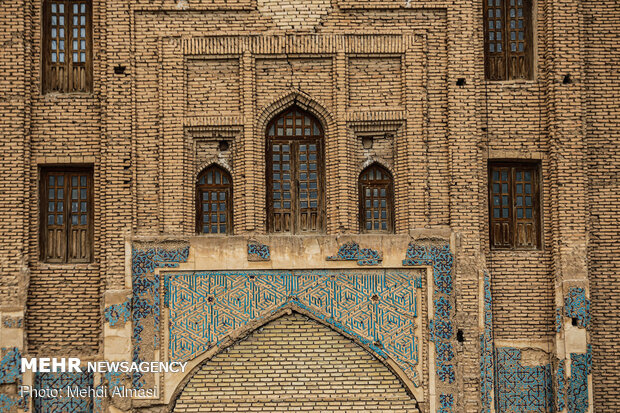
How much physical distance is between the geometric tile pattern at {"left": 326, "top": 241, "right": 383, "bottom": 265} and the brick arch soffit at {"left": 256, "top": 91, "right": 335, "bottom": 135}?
5.60 feet

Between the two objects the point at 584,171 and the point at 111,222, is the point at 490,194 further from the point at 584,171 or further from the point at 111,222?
the point at 111,222

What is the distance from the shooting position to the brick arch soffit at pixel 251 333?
12.8 m

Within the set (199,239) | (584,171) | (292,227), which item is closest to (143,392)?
(199,239)

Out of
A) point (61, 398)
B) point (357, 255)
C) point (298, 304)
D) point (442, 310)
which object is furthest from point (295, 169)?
point (61, 398)

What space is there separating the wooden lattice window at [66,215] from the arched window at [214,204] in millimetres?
1651

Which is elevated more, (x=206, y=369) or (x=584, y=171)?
(x=584, y=171)

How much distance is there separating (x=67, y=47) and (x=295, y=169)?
3.94m

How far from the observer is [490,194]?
13.5 metres

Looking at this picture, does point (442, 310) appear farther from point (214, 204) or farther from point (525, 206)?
point (214, 204)

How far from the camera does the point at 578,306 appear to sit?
1292 centimetres

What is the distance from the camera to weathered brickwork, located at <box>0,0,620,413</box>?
1291cm

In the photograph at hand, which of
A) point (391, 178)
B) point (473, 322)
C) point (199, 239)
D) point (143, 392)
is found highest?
point (391, 178)

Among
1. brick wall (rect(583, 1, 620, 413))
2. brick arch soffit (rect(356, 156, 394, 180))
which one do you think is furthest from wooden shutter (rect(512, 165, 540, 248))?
brick arch soffit (rect(356, 156, 394, 180))

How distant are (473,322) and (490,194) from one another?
1967 mm
